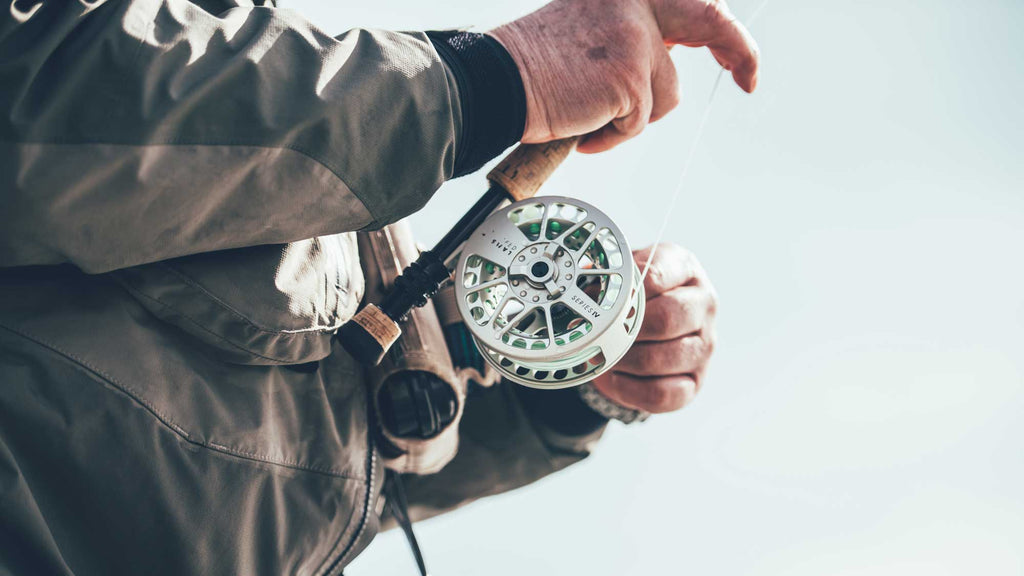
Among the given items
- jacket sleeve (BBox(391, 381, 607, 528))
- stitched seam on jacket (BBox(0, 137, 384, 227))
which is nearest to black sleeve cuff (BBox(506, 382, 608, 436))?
jacket sleeve (BBox(391, 381, 607, 528))

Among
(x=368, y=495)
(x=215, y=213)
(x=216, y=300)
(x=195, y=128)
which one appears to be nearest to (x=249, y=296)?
(x=216, y=300)

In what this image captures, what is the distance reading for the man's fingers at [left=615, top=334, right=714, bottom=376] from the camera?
186cm

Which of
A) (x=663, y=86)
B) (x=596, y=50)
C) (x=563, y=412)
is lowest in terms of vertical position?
(x=563, y=412)

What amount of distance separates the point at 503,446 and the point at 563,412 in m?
0.22

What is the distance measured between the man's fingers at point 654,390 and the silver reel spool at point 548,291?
48 cm

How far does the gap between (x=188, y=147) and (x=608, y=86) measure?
69 cm

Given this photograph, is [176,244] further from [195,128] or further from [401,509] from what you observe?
[401,509]

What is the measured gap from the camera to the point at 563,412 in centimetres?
219

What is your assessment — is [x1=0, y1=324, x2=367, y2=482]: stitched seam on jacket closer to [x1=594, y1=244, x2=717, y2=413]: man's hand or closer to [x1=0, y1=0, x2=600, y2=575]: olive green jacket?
[x1=0, y1=0, x2=600, y2=575]: olive green jacket

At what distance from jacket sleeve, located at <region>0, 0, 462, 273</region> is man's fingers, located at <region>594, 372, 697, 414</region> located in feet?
3.02

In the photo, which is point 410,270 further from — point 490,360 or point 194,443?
point 194,443

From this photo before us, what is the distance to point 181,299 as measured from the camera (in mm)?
1194

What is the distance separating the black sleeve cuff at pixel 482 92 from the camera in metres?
1.27

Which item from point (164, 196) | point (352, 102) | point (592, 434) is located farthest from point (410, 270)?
point (592, 434)
